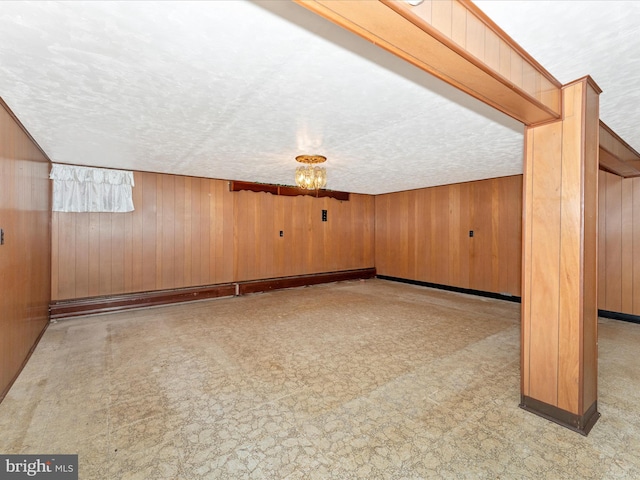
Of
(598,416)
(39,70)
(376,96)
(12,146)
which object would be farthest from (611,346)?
(12,146)

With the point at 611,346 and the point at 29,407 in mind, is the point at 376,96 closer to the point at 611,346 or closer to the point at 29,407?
the point at 29,407

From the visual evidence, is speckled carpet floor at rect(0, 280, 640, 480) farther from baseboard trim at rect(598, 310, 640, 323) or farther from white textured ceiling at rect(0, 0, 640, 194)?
white textured ceiling at rect(0, 0, 640, 194)

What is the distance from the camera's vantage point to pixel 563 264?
1.93m

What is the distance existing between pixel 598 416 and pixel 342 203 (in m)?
6.15

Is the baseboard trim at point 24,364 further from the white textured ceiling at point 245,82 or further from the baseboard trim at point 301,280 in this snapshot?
the baseboard trim at point 301,280

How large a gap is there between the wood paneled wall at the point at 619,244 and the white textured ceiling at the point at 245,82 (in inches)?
60.3

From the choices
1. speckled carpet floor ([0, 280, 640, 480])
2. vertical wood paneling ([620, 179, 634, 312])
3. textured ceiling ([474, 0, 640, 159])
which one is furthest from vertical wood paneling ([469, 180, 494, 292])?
textured ceiling ([474, 0, 640, 159])

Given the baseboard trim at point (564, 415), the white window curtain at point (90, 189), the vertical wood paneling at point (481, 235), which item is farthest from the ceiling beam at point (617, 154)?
the white window curtain at point (90, 189)

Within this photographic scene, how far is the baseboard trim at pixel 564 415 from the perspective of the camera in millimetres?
1869

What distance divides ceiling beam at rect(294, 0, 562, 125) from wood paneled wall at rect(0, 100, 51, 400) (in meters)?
2.86

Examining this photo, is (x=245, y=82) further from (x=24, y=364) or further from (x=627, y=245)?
(x=627, y=245)

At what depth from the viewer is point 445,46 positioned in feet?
4.03

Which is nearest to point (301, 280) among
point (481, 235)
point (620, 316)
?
point (481, 235)

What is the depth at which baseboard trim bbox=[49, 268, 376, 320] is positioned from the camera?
4.35 m
